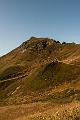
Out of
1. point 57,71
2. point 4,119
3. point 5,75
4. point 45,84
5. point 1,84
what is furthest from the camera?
point 5,75

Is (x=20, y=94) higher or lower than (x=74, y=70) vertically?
lower

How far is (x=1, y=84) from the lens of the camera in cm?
13162

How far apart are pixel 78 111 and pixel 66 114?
4.75 feet

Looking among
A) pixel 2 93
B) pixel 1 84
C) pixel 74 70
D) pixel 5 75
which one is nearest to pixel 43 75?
pixel 74 70

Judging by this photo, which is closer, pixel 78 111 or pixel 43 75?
pixel 78 111

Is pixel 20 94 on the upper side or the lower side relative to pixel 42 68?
lower

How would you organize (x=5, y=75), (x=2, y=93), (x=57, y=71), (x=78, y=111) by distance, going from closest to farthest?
(x=78, y=111), (x=57, y=71), (x=2, y=93), (x=5, y=75)

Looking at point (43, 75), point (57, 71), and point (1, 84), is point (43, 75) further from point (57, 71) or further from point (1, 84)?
point (1, 84)

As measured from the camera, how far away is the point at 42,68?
113938mm

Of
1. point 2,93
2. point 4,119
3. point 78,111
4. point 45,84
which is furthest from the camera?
point 2,93

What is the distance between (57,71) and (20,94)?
57.9 ft

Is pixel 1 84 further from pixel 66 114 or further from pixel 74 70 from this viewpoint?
pixel 66 114

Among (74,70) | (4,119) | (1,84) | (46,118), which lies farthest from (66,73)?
(46,118)

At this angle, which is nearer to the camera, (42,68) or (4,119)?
(4,119)
